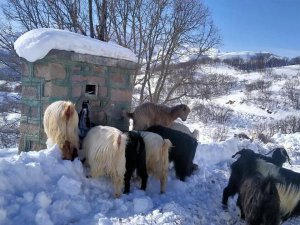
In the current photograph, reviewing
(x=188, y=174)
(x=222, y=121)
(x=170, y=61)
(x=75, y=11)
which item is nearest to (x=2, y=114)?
(x=75, y=11)

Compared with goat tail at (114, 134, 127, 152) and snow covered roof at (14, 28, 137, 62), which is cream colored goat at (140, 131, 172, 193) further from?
snow covered roof at (14, 28, 137, 62)

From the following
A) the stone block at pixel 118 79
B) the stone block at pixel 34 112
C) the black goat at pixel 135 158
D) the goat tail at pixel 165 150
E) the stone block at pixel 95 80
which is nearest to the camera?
the black goat at pixel 135 158

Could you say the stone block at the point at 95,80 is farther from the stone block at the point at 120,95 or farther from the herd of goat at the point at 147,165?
the herd of goat at the point at 147,165

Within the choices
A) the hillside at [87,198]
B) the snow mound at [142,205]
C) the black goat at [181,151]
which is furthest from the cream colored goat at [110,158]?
the black goat at [181,151]

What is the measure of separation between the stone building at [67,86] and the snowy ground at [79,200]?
119cm

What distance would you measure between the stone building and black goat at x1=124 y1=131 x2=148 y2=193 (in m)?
1.53

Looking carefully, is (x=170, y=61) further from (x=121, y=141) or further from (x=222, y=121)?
(x=121, y=141)

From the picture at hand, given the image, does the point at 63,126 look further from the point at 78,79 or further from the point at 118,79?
the point at 118,79

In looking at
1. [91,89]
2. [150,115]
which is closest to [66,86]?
[91,89]

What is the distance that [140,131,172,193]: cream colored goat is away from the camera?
5.36 meters

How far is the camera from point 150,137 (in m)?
5.46

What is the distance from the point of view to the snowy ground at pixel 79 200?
13.5ft

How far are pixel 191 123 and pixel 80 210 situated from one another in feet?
67.7

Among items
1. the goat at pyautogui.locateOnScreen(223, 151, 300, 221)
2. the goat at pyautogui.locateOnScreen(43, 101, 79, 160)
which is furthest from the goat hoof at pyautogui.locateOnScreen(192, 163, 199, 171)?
the goat at pyautogui.locateOnScreen(43, 101, 79, 160)
